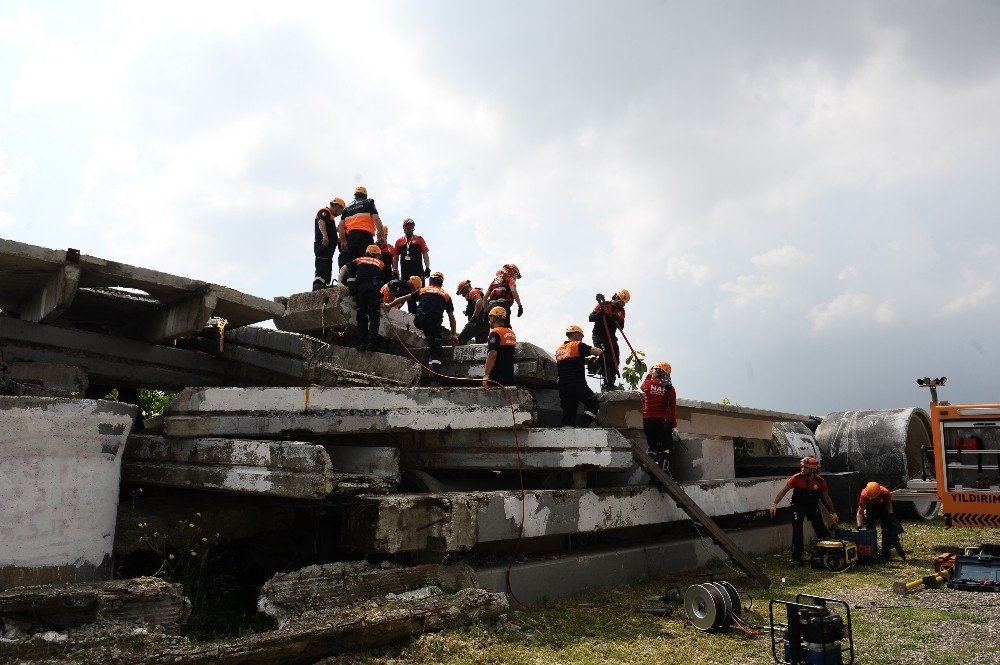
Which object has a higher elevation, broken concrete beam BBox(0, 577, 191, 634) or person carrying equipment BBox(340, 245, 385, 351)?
person carrying equipment BBox(340, 245, 385, 351)

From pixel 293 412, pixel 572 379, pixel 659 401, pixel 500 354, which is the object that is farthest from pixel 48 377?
pixel 659 401

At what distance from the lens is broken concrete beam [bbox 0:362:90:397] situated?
21.4ft

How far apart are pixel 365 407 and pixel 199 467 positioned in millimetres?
1333

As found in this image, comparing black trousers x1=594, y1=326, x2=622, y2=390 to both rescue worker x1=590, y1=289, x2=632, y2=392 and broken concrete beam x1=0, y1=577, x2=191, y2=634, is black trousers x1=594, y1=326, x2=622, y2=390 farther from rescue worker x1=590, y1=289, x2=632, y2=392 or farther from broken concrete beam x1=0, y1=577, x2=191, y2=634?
broken concrete beam x1=0, y1=577, x2=191, y2=634

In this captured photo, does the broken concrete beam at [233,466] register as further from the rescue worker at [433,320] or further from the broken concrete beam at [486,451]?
the rescue worker at [433,320]

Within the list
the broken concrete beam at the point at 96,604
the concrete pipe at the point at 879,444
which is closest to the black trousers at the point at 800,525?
the concrete pipe at the point at 879,444

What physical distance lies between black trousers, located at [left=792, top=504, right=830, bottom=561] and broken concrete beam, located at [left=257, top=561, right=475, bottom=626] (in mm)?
4678

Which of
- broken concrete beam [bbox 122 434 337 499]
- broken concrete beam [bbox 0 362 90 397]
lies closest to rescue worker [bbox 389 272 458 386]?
broken concrete beam [bbox 122 434 337 499]

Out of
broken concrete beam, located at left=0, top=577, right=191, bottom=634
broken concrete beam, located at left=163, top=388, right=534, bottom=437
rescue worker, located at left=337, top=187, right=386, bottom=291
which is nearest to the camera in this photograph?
broken concrete beam, located at left=0, top=577, right=191, bottom=634

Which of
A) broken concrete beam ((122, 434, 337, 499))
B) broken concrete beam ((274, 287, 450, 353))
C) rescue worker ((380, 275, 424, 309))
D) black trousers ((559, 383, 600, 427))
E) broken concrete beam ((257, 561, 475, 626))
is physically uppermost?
rescue worker ((380, 275, 424, 309))

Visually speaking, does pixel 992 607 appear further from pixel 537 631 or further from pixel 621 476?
pixel 537 631

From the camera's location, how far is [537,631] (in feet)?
18.0

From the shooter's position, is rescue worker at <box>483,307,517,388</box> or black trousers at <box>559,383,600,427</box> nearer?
rescue worker at <box>483,307,517,388</box>

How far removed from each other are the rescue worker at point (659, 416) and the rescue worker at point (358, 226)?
3.93m
